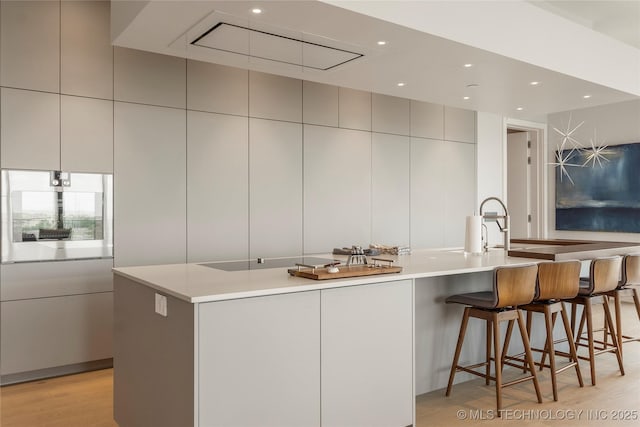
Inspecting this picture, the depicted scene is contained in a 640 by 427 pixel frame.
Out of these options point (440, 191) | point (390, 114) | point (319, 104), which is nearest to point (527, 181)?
point (440, 191)

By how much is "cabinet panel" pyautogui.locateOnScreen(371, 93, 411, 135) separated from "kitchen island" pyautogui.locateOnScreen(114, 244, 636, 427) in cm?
298

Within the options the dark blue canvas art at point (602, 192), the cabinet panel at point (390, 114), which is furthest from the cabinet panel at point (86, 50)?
the dark blue canvas art at point (602, 192)

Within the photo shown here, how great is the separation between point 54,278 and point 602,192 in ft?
23.0

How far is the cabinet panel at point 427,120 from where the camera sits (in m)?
6.21

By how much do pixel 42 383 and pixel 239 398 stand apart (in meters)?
2.41

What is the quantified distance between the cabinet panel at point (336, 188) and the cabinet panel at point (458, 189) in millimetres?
1374

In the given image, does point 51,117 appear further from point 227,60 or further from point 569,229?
point 569,229

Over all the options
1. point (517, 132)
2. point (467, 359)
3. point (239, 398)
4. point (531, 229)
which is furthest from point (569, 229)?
point (239, 398)

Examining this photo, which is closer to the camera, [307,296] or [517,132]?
[307,296]

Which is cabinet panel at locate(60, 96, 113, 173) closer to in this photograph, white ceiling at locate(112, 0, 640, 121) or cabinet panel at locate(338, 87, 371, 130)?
white ceiling at locate(112, 0, 640, 121)

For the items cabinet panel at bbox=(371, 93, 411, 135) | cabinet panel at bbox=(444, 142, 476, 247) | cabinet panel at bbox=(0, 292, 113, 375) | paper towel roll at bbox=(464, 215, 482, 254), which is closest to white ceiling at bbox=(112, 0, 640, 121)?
cabinet panel at bbox=(371, 93, 411, 135)

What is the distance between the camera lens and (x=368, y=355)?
107 inches

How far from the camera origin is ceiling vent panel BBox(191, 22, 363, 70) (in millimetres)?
3186

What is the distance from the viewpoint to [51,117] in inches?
154
